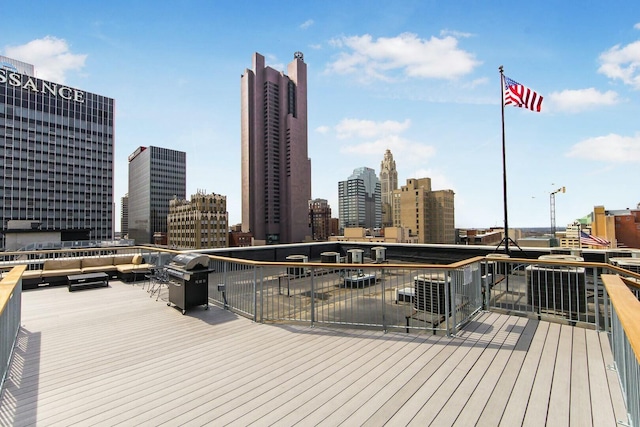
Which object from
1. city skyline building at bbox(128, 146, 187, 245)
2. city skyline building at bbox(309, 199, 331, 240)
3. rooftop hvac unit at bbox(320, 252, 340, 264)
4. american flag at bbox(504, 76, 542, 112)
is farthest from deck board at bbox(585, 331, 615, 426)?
city skyline building at bbox(128, 146, 187, 245)

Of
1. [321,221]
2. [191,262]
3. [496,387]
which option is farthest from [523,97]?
[321,221]

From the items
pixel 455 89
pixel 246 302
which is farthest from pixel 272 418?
pixel 455 89

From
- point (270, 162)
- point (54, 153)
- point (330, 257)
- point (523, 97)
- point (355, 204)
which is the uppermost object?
point (270, 162)

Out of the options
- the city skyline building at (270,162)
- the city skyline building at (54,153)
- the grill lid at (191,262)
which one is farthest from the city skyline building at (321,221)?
the grill lid at (191,262)

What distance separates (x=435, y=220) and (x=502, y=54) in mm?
89385

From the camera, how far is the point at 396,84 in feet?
43.8

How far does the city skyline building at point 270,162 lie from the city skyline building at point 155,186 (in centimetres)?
4466

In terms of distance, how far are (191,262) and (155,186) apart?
147 metres

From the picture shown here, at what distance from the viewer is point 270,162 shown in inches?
4311

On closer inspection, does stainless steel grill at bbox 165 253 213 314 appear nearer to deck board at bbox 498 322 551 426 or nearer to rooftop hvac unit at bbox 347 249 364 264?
deck board at bbox 498 322 551 426

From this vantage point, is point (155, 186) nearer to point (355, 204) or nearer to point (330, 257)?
point (355, 204)

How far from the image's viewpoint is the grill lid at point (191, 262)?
6180 millimetres

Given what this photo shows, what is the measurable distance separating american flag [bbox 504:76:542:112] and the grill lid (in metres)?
11.9

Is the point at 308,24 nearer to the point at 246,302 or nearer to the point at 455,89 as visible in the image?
the point at 455,89
